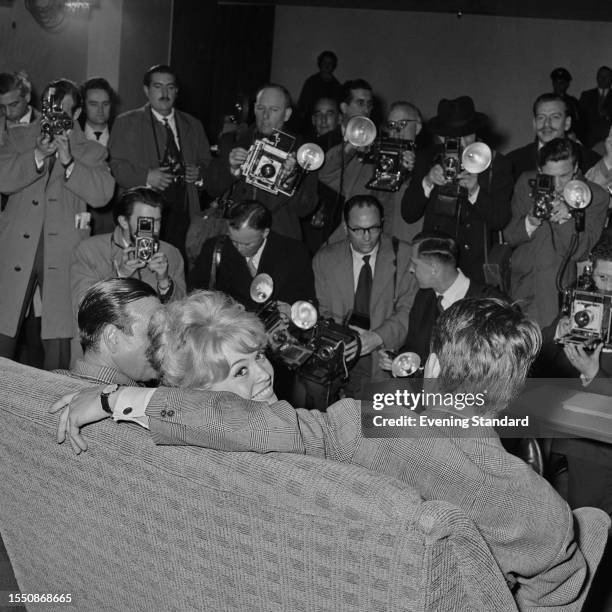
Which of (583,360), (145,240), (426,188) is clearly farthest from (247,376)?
(426,188)

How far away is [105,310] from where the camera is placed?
2.46 metres

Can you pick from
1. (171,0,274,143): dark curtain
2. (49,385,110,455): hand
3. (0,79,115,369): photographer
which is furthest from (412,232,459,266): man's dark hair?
(171,0,274,143): dark curtain

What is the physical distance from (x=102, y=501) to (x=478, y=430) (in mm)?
729

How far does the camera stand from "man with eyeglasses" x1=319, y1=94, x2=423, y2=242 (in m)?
4.96

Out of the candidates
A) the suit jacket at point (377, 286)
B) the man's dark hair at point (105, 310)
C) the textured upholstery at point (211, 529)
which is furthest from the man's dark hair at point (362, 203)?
the textured upholstery at point (211, 529)

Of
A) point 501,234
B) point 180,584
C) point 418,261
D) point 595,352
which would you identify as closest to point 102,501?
point 180,584

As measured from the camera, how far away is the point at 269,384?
2.17 m

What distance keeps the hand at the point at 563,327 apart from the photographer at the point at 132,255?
1.53 meters

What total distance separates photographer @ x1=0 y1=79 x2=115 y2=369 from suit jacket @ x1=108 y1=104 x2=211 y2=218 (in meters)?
0.24

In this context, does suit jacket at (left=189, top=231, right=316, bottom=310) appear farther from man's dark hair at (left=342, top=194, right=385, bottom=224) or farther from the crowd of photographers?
man's dark hair at (left=342, top=194, right=385, bottom=224)

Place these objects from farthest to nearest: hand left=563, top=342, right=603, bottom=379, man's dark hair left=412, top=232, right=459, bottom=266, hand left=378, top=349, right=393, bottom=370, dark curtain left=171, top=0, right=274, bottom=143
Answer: dark curtain left=171, top=0, right=274, bottom=143
man's dark hair left=412, top=232, right=459, bottom=266
hand left=378, top=349, right=393, bottom=370
hand left=563, top=342, right=603, bottom=379

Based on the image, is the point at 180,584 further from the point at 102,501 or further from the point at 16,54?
the point at 16,54

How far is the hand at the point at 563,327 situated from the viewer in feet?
11.9

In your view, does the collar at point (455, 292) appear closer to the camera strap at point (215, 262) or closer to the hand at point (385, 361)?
the hand at point (385, 361)
